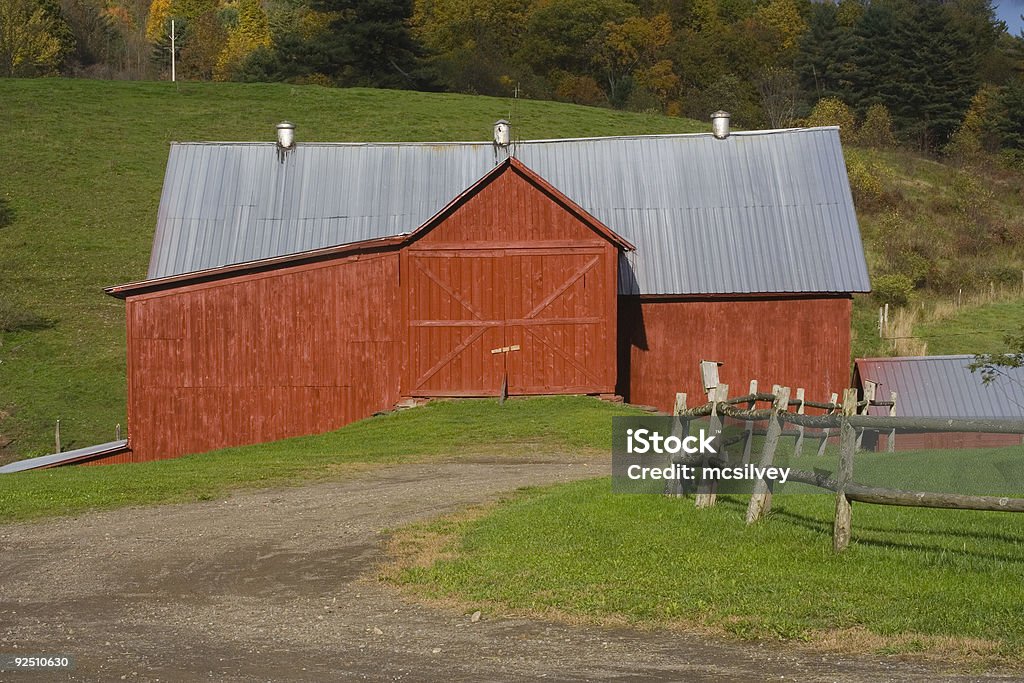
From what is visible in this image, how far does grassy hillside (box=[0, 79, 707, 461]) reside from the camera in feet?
135

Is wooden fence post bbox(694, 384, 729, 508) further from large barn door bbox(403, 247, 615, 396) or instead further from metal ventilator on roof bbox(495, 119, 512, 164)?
metal ventilator on roof bbox(495, 119, 512, 164)

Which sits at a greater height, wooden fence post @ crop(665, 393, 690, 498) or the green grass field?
the green grass field

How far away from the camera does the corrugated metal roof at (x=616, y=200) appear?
109 feet

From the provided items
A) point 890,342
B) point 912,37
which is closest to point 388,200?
point 890,342

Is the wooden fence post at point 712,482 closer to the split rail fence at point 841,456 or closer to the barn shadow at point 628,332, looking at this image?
the split rail fence at point 841,456

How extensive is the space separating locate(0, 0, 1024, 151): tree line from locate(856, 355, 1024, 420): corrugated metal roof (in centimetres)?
5373

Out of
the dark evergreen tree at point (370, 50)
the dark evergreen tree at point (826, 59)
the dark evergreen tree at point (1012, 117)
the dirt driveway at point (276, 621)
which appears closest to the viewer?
the dirt driveway at point (276, 621)

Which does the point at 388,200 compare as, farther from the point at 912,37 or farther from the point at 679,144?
the point at 912,37

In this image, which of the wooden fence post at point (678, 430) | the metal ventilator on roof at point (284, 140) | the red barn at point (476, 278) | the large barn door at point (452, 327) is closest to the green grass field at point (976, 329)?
the red barn at point (476, 278)

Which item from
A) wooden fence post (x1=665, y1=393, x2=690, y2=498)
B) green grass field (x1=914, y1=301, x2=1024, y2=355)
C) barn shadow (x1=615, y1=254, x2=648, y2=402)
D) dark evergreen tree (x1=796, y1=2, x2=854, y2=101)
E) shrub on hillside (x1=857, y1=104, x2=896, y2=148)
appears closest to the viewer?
wooden fence post (x1=665, y1=393, x2=690, y2=498)

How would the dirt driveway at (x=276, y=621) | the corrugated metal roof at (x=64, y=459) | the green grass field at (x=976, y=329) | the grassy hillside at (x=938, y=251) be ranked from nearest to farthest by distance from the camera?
the dirt driveway at (x=276, y=621), the corrugated metal roof at (x=64, y=459), the green grass field at (x=976, y=329), the grassy hillside at (x=938, y=251)

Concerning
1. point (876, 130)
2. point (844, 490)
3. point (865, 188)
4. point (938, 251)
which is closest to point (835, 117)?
point (876, 130)

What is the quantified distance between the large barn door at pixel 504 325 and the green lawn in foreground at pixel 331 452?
644mm

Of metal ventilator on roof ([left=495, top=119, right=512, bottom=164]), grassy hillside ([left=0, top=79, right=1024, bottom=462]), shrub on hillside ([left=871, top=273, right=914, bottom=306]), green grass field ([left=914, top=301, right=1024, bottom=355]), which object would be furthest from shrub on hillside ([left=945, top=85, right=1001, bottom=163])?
metal ventilator on roof ([left=495, top=119, right=512, bottom=164])
